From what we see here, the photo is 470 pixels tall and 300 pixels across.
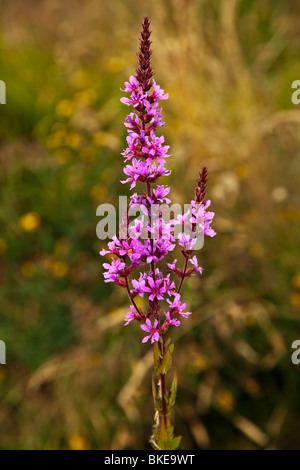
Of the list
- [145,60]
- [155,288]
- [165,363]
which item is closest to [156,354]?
[165,363]

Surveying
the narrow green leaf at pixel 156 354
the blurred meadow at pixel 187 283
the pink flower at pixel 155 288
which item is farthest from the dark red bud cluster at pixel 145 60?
the blurred meadow at pixel 187 283

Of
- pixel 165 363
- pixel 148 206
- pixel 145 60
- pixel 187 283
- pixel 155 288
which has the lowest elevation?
pixel 165 363

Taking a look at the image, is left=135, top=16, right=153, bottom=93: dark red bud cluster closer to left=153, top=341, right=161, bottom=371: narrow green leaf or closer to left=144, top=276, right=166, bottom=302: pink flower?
left=144, top=276, right=166, bottom=302: pink flower

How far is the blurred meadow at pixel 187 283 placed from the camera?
110 inches

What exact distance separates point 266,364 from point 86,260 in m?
1.35

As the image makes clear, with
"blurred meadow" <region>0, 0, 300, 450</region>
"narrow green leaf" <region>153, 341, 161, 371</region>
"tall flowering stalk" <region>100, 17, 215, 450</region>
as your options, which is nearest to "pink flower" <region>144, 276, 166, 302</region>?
"tall flowering stalk" <region>100, 17, 215, 450</region>

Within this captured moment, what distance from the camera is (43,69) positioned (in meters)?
4.95

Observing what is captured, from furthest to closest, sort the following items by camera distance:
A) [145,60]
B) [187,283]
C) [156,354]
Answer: [187,283] → [156,354] → [145,60]

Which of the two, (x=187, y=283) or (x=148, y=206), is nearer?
(x=148, y=206)

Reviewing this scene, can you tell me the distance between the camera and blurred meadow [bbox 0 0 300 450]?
9.16ft

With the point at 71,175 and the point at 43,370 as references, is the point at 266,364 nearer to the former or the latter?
the point at 43,370

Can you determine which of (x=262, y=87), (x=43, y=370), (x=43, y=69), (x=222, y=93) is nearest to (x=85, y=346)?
Result: (x=43, y=370)

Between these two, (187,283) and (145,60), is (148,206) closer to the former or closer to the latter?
(145,60)

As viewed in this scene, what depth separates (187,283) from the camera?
2967mm
